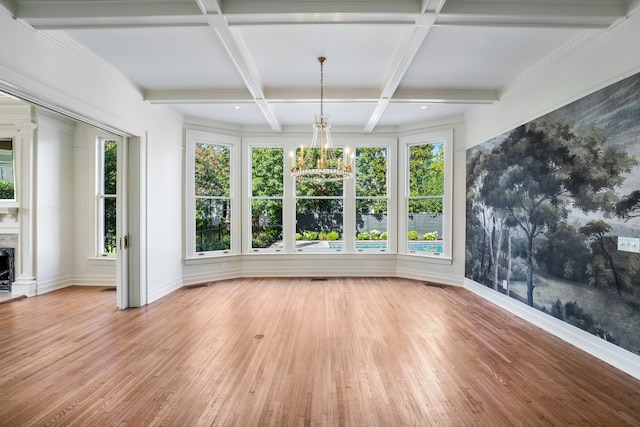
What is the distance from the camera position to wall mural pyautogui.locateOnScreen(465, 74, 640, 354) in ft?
8.66

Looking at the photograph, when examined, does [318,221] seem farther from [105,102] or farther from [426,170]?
[105,102]

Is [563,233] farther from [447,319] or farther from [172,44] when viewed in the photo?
[172,44]

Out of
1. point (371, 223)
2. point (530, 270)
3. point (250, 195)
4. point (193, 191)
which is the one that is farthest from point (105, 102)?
point (530, 270)

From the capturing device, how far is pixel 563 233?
3303 millimetres

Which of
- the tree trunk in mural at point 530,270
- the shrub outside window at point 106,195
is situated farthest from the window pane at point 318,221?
the shrub outside window at point 106,195

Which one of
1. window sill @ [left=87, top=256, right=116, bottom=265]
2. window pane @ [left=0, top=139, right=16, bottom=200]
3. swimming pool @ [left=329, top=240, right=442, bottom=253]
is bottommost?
window sill @ [left=87, top=256, right=116, bottom=265]

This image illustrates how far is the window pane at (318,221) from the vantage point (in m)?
6.39

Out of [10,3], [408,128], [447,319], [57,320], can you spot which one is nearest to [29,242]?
[57,320]

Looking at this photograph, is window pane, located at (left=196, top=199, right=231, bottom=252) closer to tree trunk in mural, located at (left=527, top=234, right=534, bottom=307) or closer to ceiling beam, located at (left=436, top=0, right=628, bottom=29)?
ceiling beam, located at (left=436, top=0, right=628, bottom=29)

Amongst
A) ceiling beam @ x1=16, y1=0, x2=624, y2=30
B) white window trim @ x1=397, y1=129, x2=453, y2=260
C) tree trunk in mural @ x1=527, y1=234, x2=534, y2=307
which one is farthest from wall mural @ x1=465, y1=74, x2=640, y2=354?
white window trim @ x1=397, y1=129, x2=453, y2=260

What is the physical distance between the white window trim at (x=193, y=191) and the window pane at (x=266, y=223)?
0.94 ft

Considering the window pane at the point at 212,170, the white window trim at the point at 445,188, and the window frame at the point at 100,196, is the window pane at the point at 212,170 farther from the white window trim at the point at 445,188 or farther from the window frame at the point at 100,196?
the white window trim at the point at 445,188

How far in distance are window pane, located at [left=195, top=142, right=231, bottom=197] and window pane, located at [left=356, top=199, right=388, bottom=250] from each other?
274 cm

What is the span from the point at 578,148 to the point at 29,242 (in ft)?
25.1
